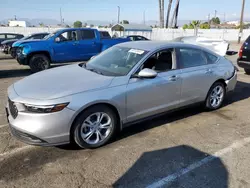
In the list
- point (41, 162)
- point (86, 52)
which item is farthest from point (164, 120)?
point (86, 52)

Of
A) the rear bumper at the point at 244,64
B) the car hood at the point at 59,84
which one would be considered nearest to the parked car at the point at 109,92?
the car hood at the point at 59,84

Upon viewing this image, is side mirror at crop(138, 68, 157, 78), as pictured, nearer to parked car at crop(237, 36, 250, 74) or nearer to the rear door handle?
the rear door handle

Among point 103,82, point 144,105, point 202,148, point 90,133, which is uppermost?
point 103,82

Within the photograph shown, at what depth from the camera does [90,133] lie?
347 centimetres

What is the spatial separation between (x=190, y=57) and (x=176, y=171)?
7.79 ft

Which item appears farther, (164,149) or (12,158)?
(164,149)

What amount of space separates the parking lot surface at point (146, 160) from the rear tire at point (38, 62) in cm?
502

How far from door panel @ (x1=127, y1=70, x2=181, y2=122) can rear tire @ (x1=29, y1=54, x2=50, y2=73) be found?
649cm

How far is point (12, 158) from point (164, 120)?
272 cm

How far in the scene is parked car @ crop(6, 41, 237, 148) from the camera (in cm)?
308

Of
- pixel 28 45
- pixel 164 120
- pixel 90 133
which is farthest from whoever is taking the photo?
pixel 28 45

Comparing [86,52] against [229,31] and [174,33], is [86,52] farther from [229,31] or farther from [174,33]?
[229,31]

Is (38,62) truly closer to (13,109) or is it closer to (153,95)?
(13,109)

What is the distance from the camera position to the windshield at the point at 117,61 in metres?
3.86
